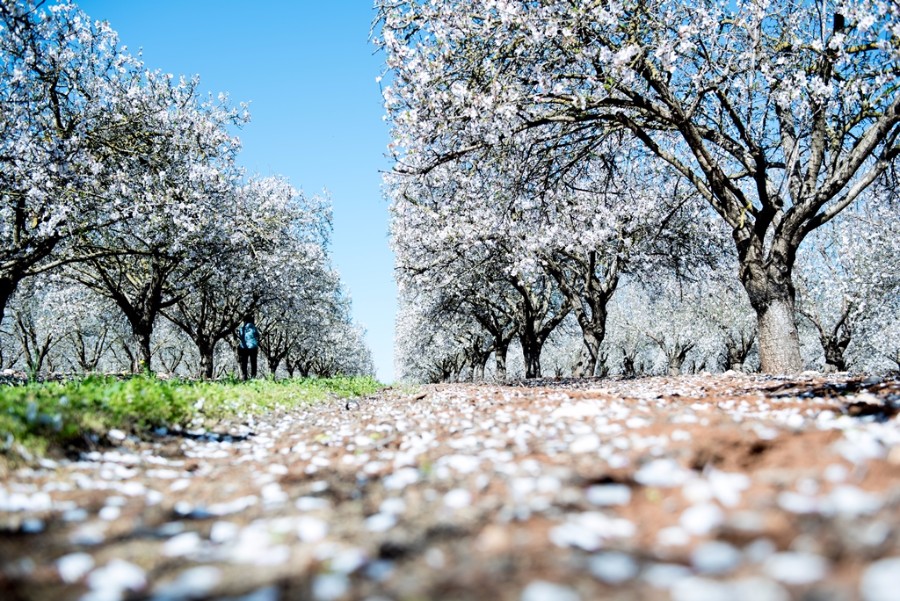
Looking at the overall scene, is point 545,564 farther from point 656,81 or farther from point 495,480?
point 656,81

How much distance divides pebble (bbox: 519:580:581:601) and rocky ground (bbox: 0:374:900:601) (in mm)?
10

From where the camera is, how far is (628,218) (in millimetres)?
24656

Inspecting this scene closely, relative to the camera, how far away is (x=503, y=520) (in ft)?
9.64

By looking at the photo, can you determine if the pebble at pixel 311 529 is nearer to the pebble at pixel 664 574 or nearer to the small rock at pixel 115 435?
the pebble at pixel 664 574

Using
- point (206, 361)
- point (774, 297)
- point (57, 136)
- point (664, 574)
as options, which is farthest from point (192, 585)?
point (206, 361)

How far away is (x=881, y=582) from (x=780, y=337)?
43.9 ft

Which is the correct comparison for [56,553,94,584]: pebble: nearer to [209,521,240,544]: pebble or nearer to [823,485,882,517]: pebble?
→ [209,521,240,544]: pebble

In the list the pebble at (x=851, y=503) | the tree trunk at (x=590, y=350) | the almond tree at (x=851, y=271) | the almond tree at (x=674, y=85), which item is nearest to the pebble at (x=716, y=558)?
the pebble at (x=851, y=503)

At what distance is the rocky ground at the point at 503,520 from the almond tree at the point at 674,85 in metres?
8.17

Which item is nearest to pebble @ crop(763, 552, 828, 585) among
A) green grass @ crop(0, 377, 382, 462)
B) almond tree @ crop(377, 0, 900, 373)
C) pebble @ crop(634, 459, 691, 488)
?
pebble @ crop(634, 459, 691, 488)

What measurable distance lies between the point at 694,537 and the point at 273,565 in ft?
6.45

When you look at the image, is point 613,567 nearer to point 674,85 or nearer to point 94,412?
point 94,412

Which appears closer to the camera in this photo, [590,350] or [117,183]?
[117,183]

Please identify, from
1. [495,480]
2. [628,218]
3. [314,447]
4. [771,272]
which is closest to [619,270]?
[628,218]
